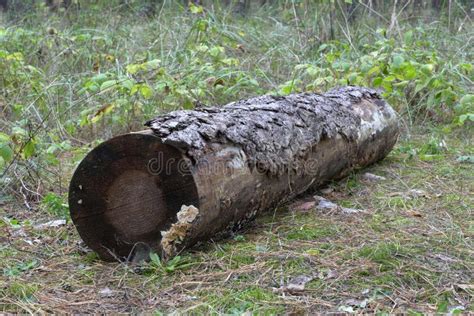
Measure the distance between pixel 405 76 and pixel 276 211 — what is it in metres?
2.77

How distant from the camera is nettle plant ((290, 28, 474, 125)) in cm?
592

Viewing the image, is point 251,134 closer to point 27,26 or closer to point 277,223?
point 277,223

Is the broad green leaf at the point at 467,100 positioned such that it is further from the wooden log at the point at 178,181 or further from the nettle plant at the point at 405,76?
the wooden log at the point at 178,181

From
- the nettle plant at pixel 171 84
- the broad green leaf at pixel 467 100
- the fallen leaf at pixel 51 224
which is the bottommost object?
the fallen leaf at pixel 51 224

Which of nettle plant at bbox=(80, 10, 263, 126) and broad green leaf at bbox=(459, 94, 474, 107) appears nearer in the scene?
nettle plant at bbox=(80, 10, 263, 126)

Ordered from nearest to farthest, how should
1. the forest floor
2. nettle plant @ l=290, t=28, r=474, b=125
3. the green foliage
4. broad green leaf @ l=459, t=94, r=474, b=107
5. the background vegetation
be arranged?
the forest floor
the background vegetation
the green foliage
broad green leaf @ l=459, t=94, r=474, b=107
nettle plant @ l=290, t=28, r=474, b=125

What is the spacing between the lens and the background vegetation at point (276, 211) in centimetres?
280

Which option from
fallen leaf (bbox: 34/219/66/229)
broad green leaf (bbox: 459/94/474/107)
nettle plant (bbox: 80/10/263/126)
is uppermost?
nettle plant (bbox: 80/10/263/126)

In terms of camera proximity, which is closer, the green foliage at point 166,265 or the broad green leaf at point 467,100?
the green foliage at point 166,265

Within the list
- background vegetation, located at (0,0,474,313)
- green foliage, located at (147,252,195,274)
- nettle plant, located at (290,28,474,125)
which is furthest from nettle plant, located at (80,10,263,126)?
green foliage, located at (147,252,195,274)

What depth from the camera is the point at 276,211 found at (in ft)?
13.2

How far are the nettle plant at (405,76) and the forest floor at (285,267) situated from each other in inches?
75.2

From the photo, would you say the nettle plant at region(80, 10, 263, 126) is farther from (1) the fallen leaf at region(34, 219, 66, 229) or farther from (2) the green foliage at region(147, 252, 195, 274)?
(2) the green foliage at region(147, 252, 195, 274)

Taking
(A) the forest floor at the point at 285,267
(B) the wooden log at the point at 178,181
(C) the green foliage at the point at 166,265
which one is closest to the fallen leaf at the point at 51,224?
(A) the forest floor at the point at 285,267
